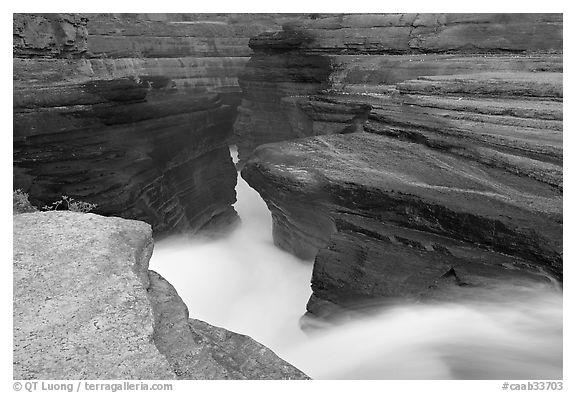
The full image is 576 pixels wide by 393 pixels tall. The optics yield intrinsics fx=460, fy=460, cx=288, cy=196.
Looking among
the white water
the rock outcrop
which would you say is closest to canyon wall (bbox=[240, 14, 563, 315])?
the white water

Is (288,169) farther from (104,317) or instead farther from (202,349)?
(104,317)

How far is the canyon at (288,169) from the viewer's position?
3225 mm

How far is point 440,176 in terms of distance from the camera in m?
5.29

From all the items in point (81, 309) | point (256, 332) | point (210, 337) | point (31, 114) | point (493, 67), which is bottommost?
point (81, 309)

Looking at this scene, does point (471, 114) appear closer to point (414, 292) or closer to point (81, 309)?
point (414, 292)

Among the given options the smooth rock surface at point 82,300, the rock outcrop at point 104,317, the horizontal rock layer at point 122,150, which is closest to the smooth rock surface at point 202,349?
the rock outcrop at point 104,317

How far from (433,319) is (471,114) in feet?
9.06

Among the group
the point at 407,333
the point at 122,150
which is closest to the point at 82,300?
the point at 407,333

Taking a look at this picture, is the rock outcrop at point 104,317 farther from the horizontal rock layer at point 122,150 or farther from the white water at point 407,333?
the horizontal rock layer at point 122,150

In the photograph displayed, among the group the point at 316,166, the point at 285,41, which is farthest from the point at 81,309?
the point at 285,41

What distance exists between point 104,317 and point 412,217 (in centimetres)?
350

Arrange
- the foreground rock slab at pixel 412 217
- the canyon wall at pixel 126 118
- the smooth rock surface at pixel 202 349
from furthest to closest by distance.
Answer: the canyon wall at pixel 126 118 < the foreground rock slab at pixel 412 217 < the smooth rock surface at pixel 202 349

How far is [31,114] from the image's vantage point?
797 centimetres

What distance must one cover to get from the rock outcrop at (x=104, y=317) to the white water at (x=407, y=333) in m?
1.34
